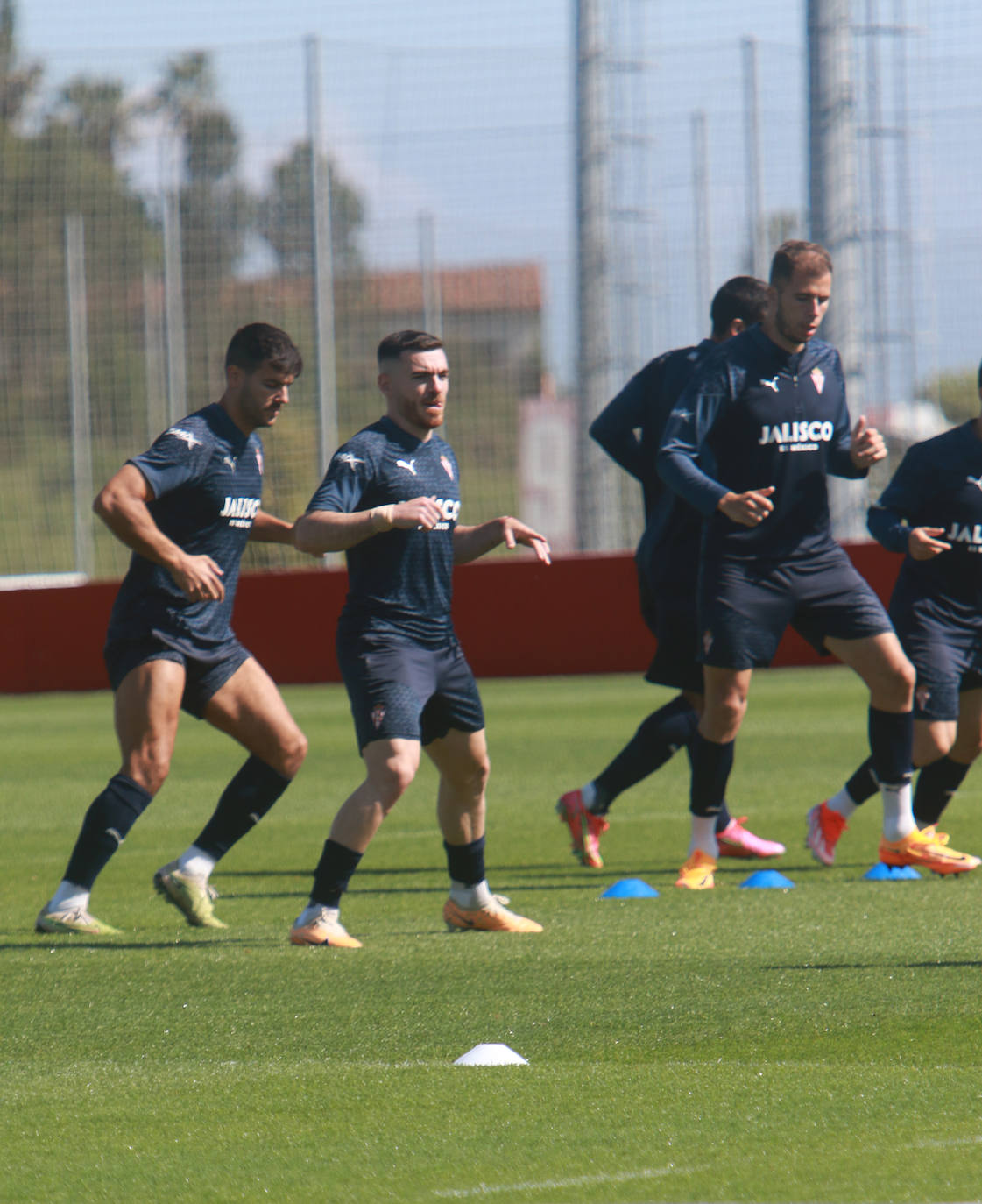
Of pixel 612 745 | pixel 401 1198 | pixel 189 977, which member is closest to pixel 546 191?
pixel 612 745

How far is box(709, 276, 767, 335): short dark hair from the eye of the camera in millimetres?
7918

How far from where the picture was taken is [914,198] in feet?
57.6

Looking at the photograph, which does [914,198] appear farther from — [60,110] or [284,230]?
[60,110]

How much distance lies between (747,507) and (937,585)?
4.09 ft

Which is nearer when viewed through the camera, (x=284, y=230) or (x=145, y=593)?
(x=145, y=593)

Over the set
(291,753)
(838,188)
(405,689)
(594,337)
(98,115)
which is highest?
Result: (98,115)

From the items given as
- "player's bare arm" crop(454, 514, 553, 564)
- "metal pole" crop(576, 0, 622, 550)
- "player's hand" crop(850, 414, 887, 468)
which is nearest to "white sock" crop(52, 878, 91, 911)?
"player's bare arm" crop(454, 514, 553, 564)

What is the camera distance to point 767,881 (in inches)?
289

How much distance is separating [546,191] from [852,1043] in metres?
14.8

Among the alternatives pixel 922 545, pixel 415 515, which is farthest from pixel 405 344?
pixel 922 545

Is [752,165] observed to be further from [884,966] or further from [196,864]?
[884,966]

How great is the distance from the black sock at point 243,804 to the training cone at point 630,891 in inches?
51.3

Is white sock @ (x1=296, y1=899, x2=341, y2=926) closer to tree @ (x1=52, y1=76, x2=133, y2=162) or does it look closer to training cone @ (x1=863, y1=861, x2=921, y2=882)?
training cone @ (x1=863, y1=861, x2=921, y2=882)

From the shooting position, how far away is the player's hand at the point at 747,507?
6.69m
